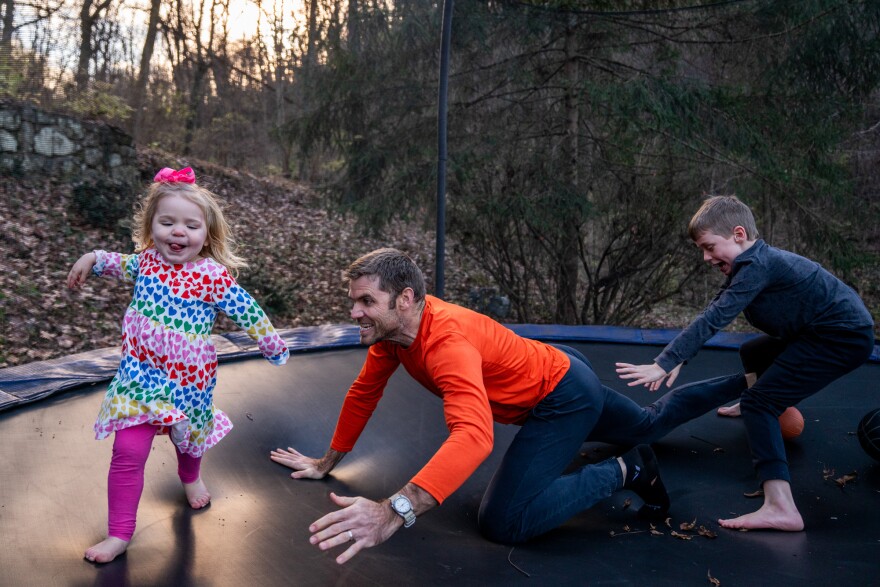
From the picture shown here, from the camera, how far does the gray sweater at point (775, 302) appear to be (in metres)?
1.92

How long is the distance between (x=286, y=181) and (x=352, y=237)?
2245 millimetres

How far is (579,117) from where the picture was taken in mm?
5352

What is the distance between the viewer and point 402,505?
132 cm

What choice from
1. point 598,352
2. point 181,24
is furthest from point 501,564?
point 181,24

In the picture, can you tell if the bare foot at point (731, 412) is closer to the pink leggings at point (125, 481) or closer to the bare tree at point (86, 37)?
the pink leggings at point (125, 481)

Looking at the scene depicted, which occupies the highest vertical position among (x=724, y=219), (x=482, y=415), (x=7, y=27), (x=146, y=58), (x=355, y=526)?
(x=146, y=58)

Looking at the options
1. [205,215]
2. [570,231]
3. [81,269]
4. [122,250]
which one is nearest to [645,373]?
[205,215]

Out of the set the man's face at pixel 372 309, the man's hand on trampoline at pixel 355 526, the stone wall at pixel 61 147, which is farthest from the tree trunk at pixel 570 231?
the man's hand on trampoline at pixel 355 526

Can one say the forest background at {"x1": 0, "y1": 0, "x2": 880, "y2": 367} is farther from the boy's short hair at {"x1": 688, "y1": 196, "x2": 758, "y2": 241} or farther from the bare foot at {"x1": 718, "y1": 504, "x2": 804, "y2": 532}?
the bare foot at {"x1": 718, "y1": 504, "x2": 804, "y2": 532}

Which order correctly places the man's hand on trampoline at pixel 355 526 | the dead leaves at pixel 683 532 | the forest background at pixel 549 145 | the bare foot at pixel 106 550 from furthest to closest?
1. the forest background at pixel 549 145
2. the dead leaves at pixel 683 532
3. the bare foot at pixel 106 550
4. the man's hand on trampoline at pixel 355 526

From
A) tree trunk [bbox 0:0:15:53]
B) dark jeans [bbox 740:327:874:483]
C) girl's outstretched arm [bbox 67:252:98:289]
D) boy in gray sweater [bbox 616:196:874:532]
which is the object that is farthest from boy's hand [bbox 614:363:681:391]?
tree trunk [bbox 0:0:15:53]

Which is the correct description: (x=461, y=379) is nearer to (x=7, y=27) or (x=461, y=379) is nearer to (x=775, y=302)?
(x=775, y=302)

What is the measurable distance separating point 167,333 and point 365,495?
707 millimetres

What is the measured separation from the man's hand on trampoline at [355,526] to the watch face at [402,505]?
0.05 ft
